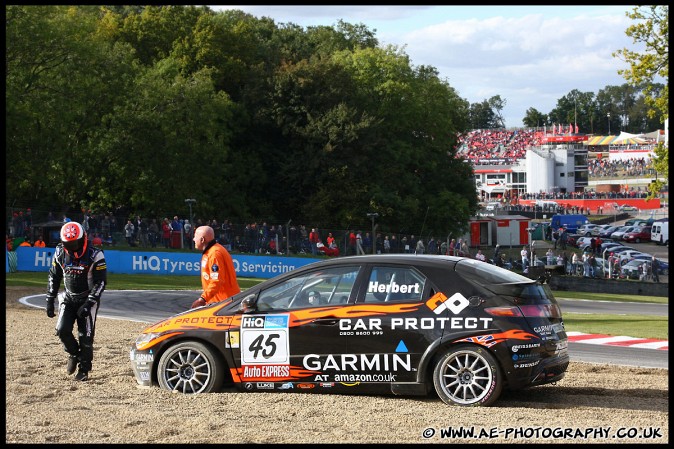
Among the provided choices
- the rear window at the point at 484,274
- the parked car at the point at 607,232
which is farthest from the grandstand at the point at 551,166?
the rear window at the point at 484,274

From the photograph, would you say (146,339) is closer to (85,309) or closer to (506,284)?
(85,309)

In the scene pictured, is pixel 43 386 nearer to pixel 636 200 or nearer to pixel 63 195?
pixel 63 195

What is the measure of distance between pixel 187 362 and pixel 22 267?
82.9ft

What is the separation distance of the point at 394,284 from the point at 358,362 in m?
0.87

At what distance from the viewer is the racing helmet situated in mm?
11281

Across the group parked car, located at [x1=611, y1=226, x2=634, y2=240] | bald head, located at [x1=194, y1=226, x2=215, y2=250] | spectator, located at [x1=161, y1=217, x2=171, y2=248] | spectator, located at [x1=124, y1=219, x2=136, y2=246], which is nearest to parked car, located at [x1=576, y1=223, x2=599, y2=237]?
parked car, located at [x1=611, y1=226, x2=634, y2=240]

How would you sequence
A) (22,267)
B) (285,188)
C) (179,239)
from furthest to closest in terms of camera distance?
(285,188)
(179,239)
(22,267)

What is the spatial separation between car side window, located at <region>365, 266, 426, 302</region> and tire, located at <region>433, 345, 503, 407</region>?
0.71m

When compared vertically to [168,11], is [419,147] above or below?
below

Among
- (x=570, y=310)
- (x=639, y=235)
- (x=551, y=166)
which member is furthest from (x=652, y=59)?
(x=551, y=166)

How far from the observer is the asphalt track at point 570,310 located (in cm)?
1373

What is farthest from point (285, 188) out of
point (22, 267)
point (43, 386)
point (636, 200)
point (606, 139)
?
point (606, 139)

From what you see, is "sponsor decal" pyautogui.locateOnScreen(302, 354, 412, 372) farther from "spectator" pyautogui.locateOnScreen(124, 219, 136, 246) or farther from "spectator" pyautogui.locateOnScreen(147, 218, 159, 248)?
"spectator" pyautogui.locateOnScreen(147, 218, 159, 248)

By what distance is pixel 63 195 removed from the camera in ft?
159
